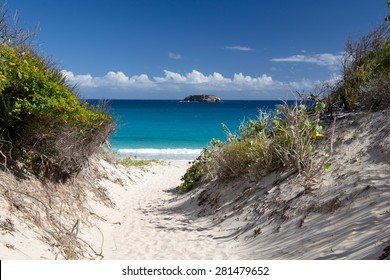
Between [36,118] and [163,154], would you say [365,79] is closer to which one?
[36,118]

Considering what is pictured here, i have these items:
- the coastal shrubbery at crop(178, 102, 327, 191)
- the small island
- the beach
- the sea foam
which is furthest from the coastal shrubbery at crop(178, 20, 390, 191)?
the small island

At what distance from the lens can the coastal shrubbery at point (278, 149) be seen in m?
8.40

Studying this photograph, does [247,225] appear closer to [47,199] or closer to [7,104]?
[47,199]

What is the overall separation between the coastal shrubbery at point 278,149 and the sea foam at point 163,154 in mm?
18654

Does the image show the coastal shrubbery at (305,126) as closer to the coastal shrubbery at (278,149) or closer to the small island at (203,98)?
the coastal shrubbery at (278,149)

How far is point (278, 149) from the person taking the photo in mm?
9703

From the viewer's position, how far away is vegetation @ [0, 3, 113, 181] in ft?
25.3

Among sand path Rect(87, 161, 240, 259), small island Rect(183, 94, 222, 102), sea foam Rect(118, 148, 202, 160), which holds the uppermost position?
small island Rect(183, 94, 222, 102)

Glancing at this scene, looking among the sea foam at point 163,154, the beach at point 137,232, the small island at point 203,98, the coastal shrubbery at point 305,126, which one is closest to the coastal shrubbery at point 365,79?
the coastal shrubbery at point 305,126

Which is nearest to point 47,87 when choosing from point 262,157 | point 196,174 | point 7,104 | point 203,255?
point 7,104

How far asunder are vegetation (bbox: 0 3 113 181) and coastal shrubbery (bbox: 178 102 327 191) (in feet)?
14.9

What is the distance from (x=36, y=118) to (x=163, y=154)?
86.5 feet

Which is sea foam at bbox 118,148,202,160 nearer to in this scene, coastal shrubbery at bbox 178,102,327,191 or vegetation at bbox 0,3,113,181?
coastal shrubbery at bbox 178,102,327,191

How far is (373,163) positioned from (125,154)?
27.0 metres
